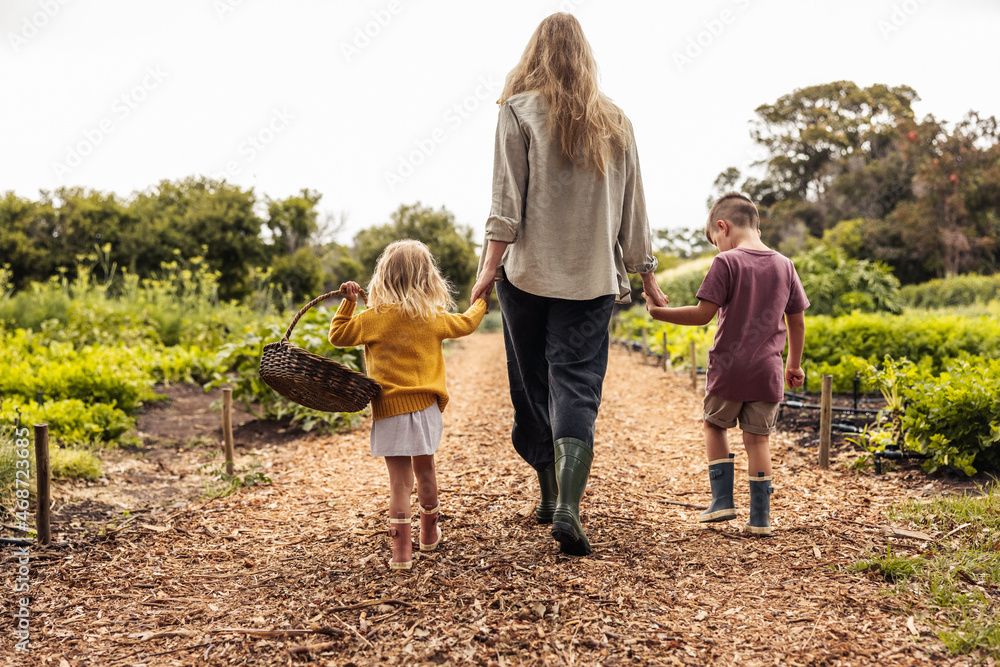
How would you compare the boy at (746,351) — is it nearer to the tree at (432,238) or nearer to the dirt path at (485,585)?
the dirt path at (485,585)

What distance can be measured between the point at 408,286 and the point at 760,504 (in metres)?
1.68

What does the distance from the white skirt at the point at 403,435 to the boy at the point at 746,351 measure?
1.04 metres

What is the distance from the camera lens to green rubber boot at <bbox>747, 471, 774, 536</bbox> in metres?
2.66

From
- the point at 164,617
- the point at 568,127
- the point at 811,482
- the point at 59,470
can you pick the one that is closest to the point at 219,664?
the point at 164,617

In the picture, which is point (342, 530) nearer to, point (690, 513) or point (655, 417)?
point (690, 513)

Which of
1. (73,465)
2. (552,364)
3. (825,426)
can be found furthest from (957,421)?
(73,465)

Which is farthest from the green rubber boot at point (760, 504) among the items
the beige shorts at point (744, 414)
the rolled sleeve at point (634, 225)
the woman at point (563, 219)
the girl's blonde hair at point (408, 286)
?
the girl's blonde hair at point (408, 286)

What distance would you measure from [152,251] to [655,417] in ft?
52.2

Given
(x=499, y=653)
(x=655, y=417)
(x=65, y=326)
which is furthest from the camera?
(x=65, y=326)

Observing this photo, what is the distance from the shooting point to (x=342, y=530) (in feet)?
9.83

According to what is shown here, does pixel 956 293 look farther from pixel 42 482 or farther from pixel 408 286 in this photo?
pixel 42 482

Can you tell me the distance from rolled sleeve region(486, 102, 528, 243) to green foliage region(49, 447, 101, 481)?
3.08 meters

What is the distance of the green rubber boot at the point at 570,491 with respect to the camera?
2318mm

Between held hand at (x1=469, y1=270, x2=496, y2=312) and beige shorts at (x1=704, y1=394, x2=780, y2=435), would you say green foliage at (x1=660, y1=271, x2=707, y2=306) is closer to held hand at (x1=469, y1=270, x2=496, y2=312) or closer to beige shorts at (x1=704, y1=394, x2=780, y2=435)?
beige shorts at (x1=704, y1=394, x2=780, y2=435)
